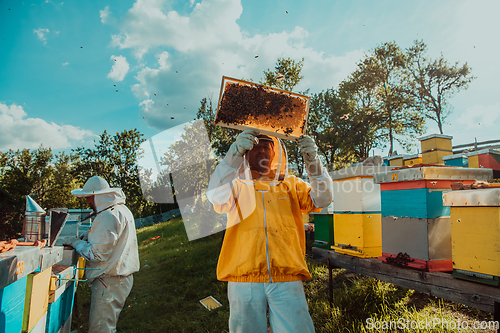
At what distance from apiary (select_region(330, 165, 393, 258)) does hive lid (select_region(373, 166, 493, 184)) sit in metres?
0.61

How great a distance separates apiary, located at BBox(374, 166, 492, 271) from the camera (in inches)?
98.7

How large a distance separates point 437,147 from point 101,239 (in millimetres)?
9249

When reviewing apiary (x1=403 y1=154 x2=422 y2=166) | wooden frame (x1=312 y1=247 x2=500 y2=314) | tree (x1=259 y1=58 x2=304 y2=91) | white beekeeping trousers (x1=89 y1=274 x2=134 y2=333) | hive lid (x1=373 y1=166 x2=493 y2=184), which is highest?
tree (x1=259 y1=58 x2=304 y2=91)

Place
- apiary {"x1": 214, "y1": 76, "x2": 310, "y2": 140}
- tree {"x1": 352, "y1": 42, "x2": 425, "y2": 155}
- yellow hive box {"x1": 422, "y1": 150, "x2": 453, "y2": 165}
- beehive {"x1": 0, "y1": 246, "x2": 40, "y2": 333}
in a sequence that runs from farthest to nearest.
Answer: tree {"x1": 352, "y1": 42, "x2": 425, "y2": 155} → yellow hive box {"x1": 422, "y1": 150, "x2": 453, "y2": 165} → apiary {"x1": 214, "y1": 76, "x2": 310, "y2": 140} → beehive {"x1": 0, "y1": 246, "x2": 40, "y2": 333}

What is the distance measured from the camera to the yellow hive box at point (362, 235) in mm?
3375

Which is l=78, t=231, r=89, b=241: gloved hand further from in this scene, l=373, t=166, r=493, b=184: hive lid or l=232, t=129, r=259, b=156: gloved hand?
l=373, t=166, r=493, b=184: hive lid

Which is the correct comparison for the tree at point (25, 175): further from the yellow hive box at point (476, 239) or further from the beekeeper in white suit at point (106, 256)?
the yellow hive box at point (476, 239)

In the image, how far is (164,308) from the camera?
16.6ft

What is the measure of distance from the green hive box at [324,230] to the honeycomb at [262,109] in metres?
2.45

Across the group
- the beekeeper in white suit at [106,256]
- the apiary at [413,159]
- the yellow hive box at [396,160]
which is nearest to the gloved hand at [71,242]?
the beekeeper in white suit at [106,256]

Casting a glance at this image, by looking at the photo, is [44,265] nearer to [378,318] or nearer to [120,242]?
[120,242]

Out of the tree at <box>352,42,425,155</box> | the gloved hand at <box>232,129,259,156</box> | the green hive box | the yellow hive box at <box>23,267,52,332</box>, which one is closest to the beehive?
the yellow hive box at <box>23,267,52,332</box>

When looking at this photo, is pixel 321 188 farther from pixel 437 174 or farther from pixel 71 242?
pixel 71 242

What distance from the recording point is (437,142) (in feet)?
26.7
